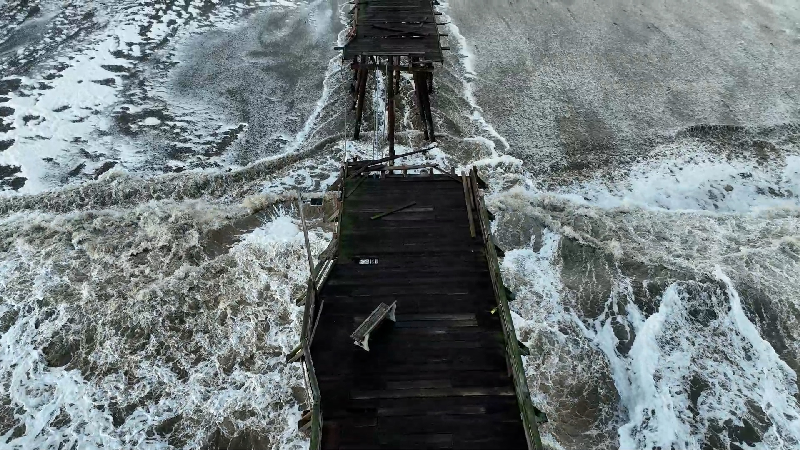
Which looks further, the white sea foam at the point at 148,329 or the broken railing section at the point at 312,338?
the white sea foam at the point at 148,329

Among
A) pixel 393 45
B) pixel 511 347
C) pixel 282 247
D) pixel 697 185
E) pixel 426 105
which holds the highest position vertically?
pixel 393 45

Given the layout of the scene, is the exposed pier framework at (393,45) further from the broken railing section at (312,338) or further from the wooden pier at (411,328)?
the broken railing section at (312,338)

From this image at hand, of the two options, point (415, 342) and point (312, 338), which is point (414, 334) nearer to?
point (415, 342)

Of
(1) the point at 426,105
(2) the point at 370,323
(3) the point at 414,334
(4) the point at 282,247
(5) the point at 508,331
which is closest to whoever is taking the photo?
(2) the point at 370,323

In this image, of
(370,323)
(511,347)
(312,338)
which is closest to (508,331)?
(511,347)

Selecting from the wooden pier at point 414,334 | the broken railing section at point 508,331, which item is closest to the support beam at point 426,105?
the broken railing section at point 508,331

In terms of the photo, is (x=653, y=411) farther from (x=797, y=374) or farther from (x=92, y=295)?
(x=92, y=295)

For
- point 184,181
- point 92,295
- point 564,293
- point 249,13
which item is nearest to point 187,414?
point 92,295
